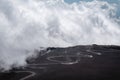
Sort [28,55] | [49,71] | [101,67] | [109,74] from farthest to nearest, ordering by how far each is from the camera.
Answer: [28,55] < [101,67] < [49,71] < [109,74]

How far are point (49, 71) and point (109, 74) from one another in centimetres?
1845

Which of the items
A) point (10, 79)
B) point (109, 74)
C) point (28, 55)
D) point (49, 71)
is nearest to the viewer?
point (10, 79)

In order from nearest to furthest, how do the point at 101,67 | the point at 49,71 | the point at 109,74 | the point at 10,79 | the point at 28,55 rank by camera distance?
the point at 10,79 < the point at 109,74 < the point at 49,71 < the point at 101,67 < the point at 28,55

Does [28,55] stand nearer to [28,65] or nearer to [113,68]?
[28,65]

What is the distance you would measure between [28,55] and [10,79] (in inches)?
1505

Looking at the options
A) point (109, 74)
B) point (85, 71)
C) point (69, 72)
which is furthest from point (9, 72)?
point (109, 74)

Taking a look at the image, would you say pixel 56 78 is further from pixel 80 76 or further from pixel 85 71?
pixel 85 71

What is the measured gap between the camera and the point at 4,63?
83.8 meters

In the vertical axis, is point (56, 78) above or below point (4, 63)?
below

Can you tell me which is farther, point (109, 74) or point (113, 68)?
point (113, 68)

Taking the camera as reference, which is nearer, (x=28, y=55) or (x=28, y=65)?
(x=28, y=65)

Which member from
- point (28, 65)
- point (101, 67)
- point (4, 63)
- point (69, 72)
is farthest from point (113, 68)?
point (4, 63)

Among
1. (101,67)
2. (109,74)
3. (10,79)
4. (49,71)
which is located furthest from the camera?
(101,67)

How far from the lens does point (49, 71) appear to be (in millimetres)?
76562
